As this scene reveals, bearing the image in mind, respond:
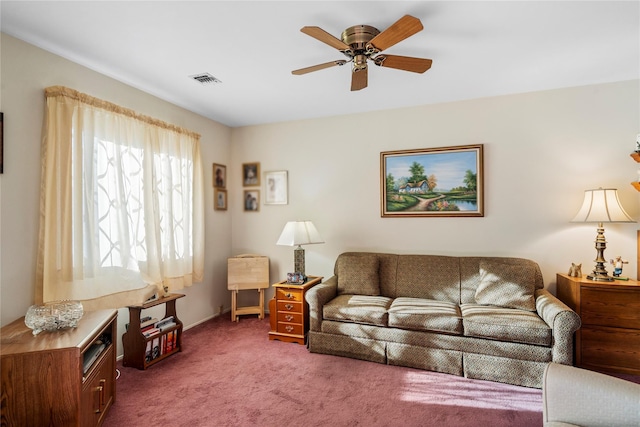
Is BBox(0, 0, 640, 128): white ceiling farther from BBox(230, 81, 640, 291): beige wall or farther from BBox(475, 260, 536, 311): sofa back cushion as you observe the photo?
BBox(475, 260, 536, 311): sofa back cushion

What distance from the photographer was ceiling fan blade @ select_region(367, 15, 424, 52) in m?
1.74

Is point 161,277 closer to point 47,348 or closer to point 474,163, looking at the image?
point 47,348

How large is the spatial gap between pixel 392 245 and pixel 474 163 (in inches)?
49.7

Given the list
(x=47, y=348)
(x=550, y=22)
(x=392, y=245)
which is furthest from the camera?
(x=392, y=245)

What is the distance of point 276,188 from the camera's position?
4.42 m

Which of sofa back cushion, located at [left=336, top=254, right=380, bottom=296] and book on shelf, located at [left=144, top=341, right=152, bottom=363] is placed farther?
sofa back cushion, located at [left=336, top=254, right=380, bottom=296]

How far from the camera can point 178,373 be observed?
276 centimetres

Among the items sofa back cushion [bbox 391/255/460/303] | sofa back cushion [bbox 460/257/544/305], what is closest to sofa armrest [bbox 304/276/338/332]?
sofa back cushion [bbox 391/255/460/303]

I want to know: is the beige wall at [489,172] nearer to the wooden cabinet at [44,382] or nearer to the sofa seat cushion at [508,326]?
the sofa seat cushion at [508,326]

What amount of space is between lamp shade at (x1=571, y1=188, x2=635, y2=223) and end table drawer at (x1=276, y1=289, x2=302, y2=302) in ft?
8.84

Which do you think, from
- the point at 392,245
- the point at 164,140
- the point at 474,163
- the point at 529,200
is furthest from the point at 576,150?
the point at 164,140

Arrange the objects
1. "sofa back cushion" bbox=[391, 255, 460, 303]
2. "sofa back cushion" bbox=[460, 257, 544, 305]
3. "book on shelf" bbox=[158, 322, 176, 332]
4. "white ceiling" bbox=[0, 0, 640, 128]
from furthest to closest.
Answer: "sofa back cushion" bbox=[391, 255, 460, 303] → "sofa back cushion" bbox=[460, 257, 544, 305] → "book on shelf" bbox=[158, 322, 176, 332] → "white ceiling" bbox=[0, 0, 640, 128]

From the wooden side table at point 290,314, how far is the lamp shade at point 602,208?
2.69 m

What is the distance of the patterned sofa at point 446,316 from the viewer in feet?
8.21
